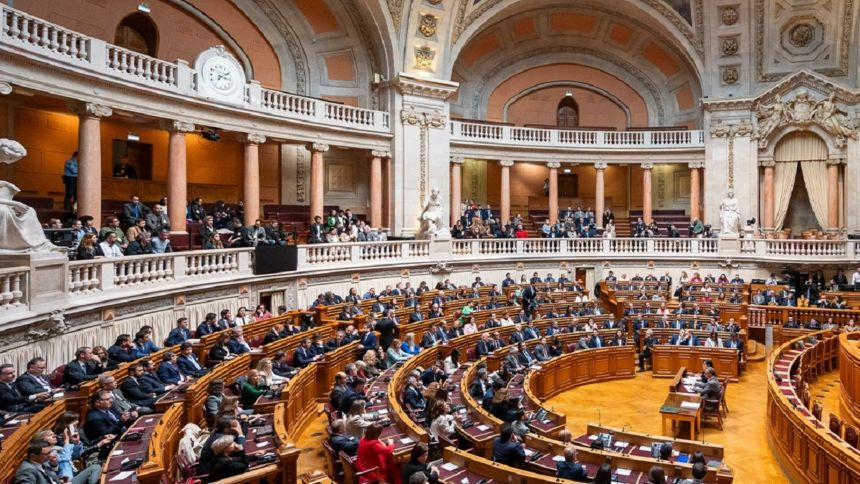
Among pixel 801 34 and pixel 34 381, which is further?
pixel 801 34

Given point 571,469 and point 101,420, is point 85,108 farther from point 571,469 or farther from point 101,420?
point 571,469

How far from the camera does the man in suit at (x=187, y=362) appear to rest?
966 centimetres

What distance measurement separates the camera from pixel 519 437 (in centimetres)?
754

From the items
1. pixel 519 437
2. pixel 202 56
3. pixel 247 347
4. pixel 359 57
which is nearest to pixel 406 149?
pixel 359 57

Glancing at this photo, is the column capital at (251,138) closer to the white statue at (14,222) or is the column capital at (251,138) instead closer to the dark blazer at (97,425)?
the white statue at (14,222)

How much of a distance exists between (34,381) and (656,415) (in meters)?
9.83

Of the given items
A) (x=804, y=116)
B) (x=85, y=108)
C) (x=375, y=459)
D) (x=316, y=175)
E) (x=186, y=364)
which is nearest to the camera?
(x=375, y=459)

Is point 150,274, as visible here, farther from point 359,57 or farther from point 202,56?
point 359,57

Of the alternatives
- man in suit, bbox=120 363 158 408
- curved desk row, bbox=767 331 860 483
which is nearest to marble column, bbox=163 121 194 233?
man in suit, bbox=120 363 158 408

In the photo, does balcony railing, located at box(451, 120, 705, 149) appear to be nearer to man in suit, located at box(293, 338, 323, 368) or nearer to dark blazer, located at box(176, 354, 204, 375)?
man in suit, located at box(293, 338, 323, 368)

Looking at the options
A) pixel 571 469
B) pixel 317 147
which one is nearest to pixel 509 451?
pixel 571 469

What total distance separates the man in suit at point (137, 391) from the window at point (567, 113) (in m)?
25.9

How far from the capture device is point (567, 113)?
31.1 m

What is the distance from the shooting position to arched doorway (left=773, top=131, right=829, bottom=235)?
25.3 m
